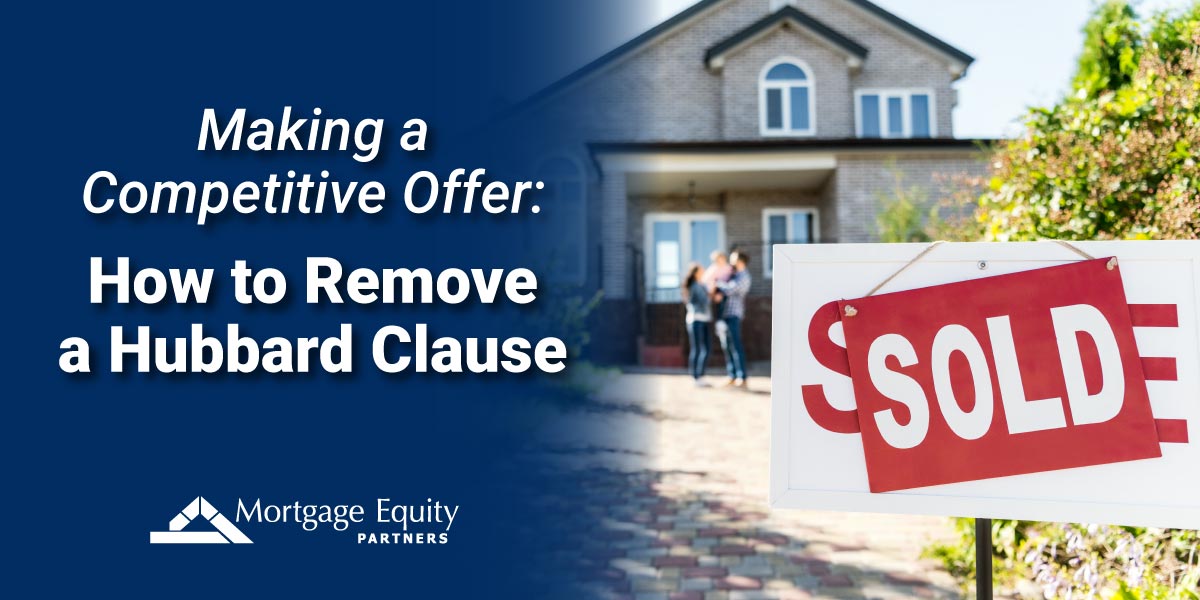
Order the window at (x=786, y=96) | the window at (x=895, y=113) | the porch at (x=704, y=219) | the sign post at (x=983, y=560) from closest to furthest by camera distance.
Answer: the sign post at (x=983, y=560)
the porch at (x=704, y=219)
the window at (x=786, y=96)
the window at (x=895, y=113)

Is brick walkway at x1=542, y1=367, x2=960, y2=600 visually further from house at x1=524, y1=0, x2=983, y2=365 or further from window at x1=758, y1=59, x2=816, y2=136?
window at x1=758, y1=59, x2=816, y2=136

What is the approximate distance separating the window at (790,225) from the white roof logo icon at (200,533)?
15.6 meters

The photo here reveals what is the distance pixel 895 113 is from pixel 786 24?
305 centimetres

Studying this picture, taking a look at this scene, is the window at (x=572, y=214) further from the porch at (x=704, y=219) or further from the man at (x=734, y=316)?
the man at (x=734, y=316)

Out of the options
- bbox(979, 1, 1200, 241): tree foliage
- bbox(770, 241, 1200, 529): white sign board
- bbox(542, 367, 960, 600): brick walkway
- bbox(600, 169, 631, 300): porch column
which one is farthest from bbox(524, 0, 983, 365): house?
bbox(770, 241, 1200, 529): white sign board

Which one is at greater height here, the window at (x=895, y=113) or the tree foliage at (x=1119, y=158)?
the window at (x=895, y=113)

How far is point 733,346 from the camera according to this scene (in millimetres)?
11188

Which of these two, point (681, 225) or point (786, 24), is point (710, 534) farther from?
point (786, 24)

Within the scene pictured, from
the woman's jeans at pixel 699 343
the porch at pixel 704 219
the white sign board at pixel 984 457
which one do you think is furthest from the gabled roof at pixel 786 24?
the white sign board at pixel 984 457

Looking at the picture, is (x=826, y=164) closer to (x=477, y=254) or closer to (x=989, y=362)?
(x=477, y=254)

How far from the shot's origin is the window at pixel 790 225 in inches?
745

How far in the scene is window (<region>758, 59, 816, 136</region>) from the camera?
1953cm

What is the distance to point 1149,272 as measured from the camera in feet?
6.05

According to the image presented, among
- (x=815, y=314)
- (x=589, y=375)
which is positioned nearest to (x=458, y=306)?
(x=815, y=314)
